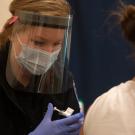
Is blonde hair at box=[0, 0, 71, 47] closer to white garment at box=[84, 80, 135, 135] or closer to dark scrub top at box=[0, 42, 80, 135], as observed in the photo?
dark scrub top at box=[0, 42, 80, 135]

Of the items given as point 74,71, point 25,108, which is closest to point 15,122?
point 25,108

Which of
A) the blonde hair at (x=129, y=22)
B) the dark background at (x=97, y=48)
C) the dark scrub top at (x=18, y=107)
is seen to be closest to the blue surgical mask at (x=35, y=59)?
the dark scrub top at (x=18, y=107)

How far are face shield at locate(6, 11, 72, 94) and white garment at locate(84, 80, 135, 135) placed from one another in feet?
1.53

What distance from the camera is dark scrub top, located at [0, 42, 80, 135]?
1.38 meters

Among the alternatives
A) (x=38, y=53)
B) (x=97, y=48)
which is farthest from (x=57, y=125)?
(x=97, y=48)

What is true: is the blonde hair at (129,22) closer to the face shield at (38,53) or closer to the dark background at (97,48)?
the face shield at (38,53)

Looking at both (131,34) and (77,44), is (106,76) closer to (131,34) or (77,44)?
(77,44)

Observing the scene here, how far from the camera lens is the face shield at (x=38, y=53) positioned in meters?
1.30

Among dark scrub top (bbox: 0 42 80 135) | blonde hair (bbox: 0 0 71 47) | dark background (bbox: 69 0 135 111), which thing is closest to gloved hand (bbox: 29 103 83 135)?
dark scrub top (bbox: 0 42 80 135)

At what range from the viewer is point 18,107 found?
4.55 ft

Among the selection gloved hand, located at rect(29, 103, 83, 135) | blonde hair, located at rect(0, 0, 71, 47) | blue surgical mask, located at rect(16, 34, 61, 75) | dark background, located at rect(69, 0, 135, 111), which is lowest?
dark background, located at rect(69, 0, 135, 111)

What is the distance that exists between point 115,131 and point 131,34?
12.9 inches

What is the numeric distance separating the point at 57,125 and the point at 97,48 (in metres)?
1.11

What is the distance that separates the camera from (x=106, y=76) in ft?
7.72
